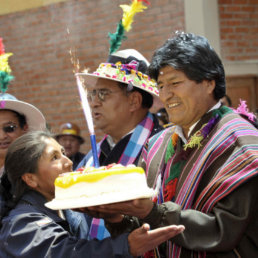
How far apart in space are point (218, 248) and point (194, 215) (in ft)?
0.53

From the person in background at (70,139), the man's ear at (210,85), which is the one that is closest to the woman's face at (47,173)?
the man's ear at (210,85)

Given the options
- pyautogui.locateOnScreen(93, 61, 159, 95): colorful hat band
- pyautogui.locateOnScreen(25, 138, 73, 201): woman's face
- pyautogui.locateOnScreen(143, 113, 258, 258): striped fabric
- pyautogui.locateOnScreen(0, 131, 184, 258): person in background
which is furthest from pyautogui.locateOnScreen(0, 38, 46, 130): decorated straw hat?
pyautogui.locateOnScreen(143, 113, 258, 258): striped fabric

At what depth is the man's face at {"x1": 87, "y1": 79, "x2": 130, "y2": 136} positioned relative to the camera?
10.9ft

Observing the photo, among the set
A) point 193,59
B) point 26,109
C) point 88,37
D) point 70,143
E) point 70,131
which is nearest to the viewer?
point 193,59

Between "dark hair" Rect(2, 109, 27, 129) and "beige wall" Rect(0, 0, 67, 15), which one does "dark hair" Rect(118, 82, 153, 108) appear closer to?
"dark hair" Rect(2, 109, 27, 129)

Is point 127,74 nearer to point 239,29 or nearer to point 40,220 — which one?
point 40,220

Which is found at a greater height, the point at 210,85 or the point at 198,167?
the point at 210,85

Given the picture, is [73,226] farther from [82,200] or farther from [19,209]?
[82,200]

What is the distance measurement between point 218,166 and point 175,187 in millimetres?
277

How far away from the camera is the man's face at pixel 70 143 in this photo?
6.53 metres

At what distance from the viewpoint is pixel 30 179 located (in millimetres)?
2611

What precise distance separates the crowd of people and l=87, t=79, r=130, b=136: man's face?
2.04 feet

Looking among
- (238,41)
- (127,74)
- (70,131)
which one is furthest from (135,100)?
(238,41)

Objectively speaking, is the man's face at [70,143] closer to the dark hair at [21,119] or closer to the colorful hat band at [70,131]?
the colorful hat band at [70,131]
